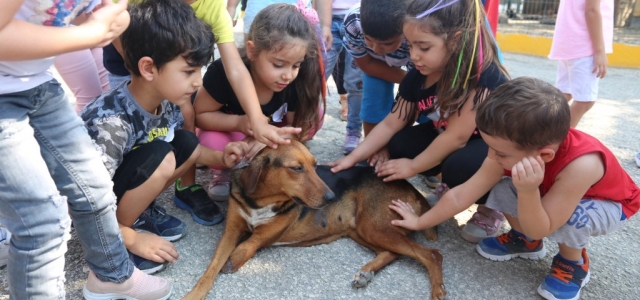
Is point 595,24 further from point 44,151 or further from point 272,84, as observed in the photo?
point 44,151

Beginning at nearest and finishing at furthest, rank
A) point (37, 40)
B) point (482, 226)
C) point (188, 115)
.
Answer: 1. point (37, 40)
2. point (482, 226)
3. point (188, 115)

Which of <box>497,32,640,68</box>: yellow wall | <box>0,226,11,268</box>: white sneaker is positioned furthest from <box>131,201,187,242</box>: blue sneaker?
<box>497,32,640,68</box>: yellow wall

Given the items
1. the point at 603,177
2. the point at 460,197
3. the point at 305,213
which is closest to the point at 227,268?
the point at 305,213

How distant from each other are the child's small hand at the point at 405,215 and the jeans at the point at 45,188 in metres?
1.74

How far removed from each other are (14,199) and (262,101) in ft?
6.74

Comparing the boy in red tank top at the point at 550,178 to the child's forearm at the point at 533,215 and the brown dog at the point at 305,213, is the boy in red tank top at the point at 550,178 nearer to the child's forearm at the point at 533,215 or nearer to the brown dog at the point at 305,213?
the child's forearm at the point at 533,215

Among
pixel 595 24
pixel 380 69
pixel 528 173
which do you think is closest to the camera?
pixel 528 173

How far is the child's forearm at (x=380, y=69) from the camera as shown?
4.25 metres

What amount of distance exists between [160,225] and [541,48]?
10745mm

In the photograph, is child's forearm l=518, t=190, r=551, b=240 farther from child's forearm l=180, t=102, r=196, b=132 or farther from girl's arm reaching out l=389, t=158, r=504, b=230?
child's forearm l=180, t=102, r=196, b=132

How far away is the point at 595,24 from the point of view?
13.4 ft

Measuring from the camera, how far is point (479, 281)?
2.85 metres

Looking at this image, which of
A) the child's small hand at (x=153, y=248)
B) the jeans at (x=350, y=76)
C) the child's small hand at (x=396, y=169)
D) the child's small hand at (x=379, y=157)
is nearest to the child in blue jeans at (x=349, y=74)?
the jeans at (x=350, y=76)

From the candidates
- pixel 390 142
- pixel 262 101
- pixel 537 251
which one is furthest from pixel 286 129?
pixel 537 251
